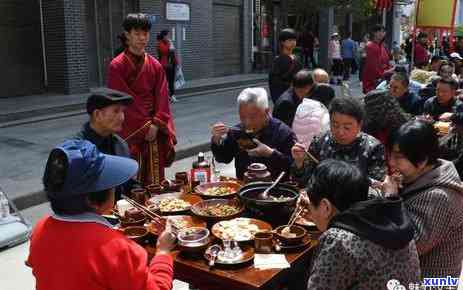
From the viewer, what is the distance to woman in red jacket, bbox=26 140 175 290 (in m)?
1.71

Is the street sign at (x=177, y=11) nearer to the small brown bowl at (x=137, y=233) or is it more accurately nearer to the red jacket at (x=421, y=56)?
the red jacket at (x=421, y=56)

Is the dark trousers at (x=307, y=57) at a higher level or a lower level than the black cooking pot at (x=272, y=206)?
higher

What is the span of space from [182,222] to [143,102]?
1.83 m

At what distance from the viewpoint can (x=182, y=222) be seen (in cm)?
285

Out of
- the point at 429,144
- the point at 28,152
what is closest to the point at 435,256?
the point at 429,144

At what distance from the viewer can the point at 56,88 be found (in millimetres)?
11406

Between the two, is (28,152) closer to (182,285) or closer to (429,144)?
(182,285)

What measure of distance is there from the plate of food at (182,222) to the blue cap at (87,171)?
0.90m

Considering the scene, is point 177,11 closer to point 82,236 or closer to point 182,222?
point 182,222

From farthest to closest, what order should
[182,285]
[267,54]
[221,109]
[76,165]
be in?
1. [267,54]
2. [221,109]
3. [182,285]
4. [76,165]

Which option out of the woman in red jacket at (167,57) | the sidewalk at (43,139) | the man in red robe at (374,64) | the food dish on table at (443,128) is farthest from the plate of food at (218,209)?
the woman in red jacket at (167,57)

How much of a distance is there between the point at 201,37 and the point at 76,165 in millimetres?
13622

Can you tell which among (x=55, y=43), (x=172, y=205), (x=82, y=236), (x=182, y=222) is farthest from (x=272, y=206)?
(x=55, y=43)

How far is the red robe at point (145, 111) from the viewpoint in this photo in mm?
4328
